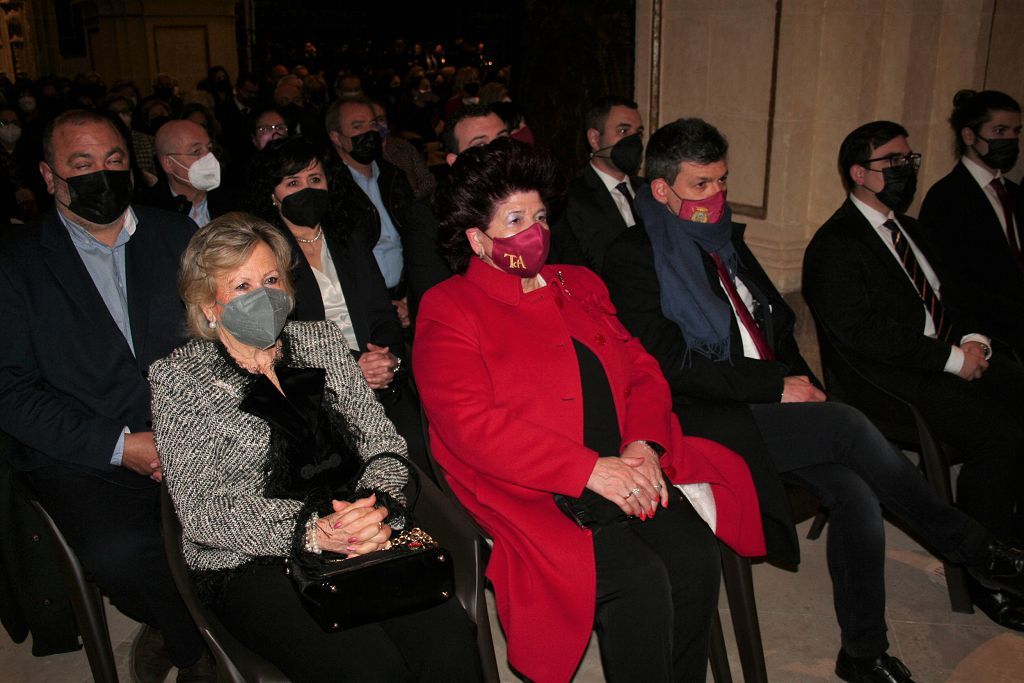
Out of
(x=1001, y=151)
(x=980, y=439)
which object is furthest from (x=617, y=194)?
(x=980, y=439)

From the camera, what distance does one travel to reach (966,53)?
4.59 metres

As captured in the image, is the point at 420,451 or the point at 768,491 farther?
the point at 420,451

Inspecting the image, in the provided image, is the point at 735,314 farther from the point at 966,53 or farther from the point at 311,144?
the point at 966,53

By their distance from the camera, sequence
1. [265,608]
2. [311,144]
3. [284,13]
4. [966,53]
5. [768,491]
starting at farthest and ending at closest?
[284,13] < [966,53] < [311,144] < [768,491] < [265,608]

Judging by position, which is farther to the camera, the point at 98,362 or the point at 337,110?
the point at 337,110

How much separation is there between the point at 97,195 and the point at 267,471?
1.21 meters

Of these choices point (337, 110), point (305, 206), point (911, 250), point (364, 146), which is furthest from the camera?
point (337, 110)

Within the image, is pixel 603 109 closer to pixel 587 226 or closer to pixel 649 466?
pixel 587 226

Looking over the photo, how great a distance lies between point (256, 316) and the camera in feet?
7.55

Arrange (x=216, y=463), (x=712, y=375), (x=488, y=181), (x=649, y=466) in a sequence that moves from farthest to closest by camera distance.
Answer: (x=712, y=375), (x=488, y=181), (x=649, y=466), (x=216, y=463)

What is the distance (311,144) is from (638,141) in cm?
161

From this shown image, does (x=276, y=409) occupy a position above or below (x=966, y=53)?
below

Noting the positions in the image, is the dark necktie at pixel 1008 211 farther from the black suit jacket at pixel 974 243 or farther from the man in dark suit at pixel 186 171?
the man in dark suit at pixel 186 171

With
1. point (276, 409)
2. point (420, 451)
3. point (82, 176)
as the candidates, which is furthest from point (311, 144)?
point (276, 409)
